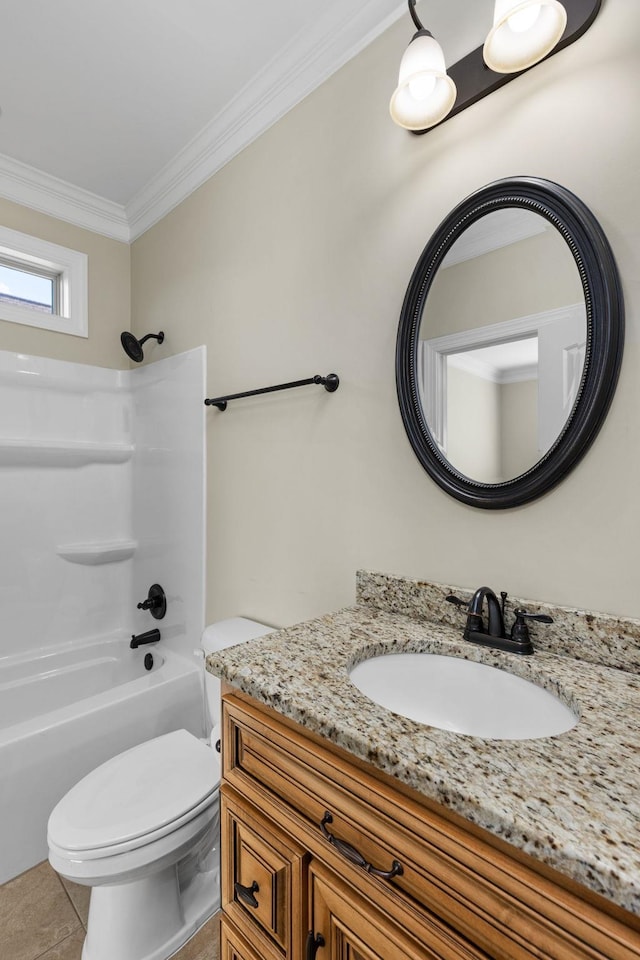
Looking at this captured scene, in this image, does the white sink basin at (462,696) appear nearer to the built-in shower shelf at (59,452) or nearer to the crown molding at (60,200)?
the built-in shower shelf at (59,452)

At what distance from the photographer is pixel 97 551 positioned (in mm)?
2375

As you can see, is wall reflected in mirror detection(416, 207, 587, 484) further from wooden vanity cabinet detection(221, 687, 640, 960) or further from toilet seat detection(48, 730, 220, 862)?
toilet seat detection(48, 730, 220, 862)

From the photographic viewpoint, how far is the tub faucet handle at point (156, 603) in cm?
226

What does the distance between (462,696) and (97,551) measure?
2032 millimetres

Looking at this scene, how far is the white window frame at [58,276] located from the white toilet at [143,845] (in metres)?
1.96

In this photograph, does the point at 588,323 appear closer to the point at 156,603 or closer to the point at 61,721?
the point at 61,721

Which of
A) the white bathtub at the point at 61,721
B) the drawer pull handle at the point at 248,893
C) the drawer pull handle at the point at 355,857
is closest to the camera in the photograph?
the drawer pull handle at the point at 355,857

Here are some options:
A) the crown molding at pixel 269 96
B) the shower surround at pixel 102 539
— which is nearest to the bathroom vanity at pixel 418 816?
the shower surround at pixel 102 539

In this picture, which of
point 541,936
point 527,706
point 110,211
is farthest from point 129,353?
point 541,936

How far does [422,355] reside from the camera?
124 cm

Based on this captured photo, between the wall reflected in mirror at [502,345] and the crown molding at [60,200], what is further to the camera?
the crown molding at [60,200]

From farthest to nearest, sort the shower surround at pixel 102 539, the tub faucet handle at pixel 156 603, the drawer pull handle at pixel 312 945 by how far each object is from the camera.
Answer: the tub faucet handle at pixel 156 603 < the shower surround at pixel 102 539 < the drawer pull handle at pixel 312 945

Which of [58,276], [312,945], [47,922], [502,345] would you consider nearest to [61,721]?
[47,922]

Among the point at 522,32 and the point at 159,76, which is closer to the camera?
the point at 522,32
